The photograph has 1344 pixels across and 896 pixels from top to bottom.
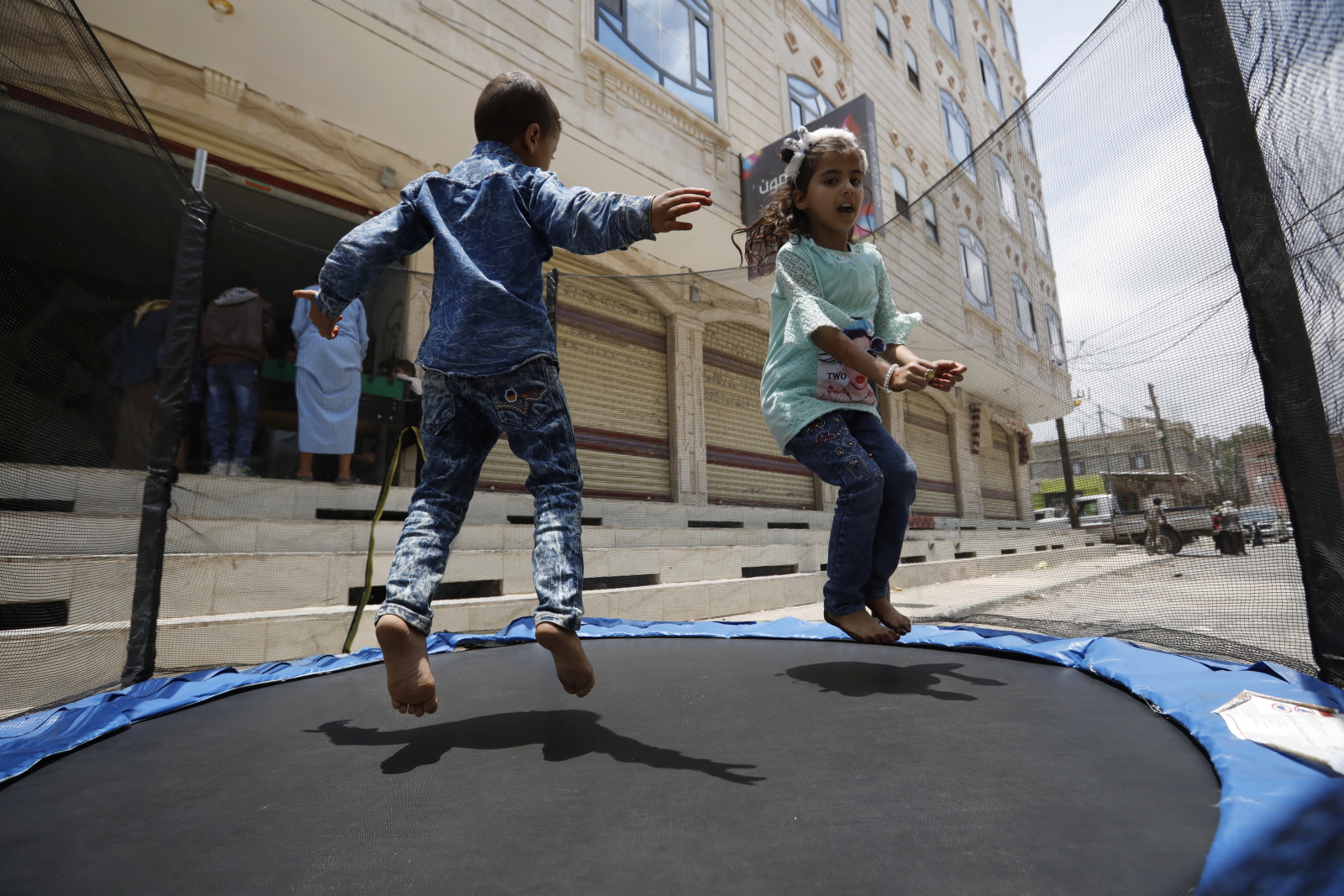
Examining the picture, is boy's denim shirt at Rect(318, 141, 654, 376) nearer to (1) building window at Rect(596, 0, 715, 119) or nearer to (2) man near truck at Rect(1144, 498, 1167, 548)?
(2) man near truck at Rect(1144, 498, 1167, 548)

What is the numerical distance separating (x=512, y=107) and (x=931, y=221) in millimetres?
2576

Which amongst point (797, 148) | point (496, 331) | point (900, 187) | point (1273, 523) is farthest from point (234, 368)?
point (900, 187)

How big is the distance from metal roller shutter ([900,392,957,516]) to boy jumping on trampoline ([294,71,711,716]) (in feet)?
29.5

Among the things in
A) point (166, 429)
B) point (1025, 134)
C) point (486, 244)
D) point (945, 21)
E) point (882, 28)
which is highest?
point (945, 21)

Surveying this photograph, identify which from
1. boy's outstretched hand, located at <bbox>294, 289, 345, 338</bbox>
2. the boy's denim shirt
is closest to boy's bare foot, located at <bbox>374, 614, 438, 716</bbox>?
the boy's denim shirt

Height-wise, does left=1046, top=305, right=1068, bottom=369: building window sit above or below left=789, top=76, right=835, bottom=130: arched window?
below

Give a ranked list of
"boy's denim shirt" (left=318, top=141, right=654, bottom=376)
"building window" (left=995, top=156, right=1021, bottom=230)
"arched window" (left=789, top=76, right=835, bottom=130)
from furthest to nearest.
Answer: "arched window" (left=789, top=76, right=835, bottom=130)
"building window" (left=995, top=156, right=1021, bottom=230)
"boy's denim shirt" (left=318, top=141, right=654, bottom=376)

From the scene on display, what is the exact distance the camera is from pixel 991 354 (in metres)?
3.26

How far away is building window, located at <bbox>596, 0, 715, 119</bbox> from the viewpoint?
6.31 m

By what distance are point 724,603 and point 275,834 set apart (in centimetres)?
340

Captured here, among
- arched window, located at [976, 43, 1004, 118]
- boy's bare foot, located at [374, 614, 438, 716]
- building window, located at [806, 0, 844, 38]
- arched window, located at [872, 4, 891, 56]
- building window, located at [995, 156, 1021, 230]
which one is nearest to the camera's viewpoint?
boy's bare foot, located at [374, 614, 438, 716]

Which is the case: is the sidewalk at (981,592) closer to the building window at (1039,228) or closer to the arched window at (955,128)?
the building window at (1039,228)

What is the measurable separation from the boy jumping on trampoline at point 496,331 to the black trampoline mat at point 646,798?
22 cm

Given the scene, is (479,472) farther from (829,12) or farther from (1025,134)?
(829,12)
